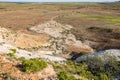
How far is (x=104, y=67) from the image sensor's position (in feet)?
82.2

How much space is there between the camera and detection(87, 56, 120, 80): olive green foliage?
80.1 feet

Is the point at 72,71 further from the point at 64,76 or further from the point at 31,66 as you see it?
the point at 31,66

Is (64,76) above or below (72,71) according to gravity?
above

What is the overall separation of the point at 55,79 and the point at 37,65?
5.24 ft

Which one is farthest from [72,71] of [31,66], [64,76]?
[31,66]

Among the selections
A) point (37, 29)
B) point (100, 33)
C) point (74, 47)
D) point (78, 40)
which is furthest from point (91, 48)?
point (37, 29)

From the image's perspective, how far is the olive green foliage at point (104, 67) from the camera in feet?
80.1

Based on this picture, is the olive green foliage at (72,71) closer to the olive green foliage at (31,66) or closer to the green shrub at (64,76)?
the green shrub at (64,76)

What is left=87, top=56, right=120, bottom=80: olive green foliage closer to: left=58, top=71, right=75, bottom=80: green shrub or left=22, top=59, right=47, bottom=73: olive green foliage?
left=58, top=71, right=75, bottom=80: green shrub

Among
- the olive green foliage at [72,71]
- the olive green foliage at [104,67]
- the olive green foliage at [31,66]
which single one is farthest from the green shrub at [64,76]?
the olive green foliage at [104,67]

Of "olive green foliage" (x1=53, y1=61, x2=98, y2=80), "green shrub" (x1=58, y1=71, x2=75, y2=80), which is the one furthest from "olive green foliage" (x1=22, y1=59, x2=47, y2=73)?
"olive green foliage" (x1=53, y1=61, x2=98, y2=80)

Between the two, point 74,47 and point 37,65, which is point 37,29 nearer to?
point 74,47

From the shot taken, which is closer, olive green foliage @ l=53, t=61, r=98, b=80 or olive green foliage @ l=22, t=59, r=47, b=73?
olive green foliage @ l=22, t=59, r=47, b=73

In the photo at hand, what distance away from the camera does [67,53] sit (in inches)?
1913
